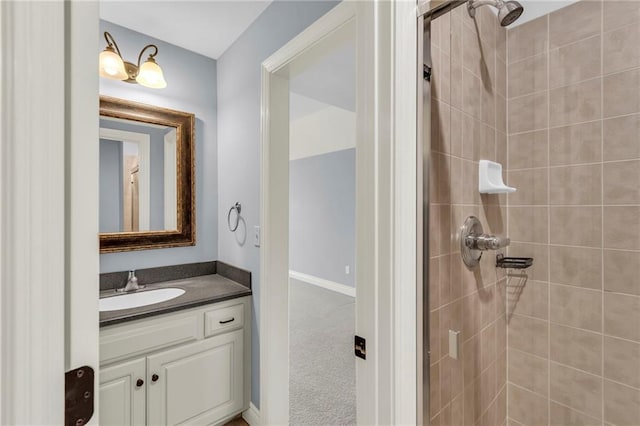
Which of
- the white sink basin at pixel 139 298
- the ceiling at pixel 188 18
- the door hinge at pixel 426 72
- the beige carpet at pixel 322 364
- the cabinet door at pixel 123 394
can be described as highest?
the ceiling at pixel 188 18

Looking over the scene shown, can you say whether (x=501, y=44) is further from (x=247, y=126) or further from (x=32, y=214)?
(x=32, y=214)

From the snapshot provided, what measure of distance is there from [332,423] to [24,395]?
1907mm

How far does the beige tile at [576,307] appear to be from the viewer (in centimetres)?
141

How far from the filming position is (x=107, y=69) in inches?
67.9

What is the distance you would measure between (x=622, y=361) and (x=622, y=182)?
2.63ft

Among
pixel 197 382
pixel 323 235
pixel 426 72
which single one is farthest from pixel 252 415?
pixel 323 235

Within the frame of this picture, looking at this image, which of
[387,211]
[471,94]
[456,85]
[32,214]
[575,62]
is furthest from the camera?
[575,62]

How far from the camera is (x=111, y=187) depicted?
188cm

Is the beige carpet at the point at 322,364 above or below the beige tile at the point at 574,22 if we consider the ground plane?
below

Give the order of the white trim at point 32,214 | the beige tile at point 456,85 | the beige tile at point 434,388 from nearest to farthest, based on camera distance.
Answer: the white trim at point 32,214
the beige tile at point 434,388
the beige tile at point 456,85

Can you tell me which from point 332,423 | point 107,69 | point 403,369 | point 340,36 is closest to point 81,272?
point 403,369

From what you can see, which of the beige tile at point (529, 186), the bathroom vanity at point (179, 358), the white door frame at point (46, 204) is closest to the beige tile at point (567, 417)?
the beige tile at point (529, 186)

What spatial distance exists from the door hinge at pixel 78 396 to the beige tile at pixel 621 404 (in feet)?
6.47

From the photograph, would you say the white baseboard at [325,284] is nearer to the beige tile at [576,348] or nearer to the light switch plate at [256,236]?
the light switch plate at [256,236]
